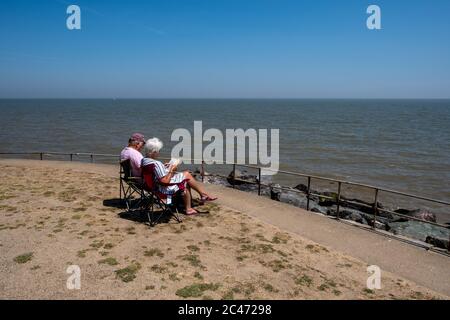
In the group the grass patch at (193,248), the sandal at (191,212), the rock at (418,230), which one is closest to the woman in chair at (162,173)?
the sandal at (191,212)

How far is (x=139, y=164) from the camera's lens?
712 centimetres

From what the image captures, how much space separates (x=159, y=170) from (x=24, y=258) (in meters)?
2.49

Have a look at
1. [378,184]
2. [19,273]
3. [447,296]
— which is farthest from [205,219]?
[378,184]

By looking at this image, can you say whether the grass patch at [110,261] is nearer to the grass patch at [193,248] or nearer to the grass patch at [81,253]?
the grass patch at [81,253]

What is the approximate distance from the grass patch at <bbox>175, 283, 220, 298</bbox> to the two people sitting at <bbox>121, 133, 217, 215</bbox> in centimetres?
243

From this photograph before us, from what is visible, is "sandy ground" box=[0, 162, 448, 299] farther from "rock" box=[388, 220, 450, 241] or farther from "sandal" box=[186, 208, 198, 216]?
"rock" box=[388, 220, 450, 241]

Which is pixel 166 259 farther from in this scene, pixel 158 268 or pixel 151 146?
pixel 151 146

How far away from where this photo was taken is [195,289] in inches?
175

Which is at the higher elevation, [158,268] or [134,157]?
[134,157]

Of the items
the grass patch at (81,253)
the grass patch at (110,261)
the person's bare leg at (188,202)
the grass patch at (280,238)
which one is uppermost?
the person's bare leg at (188,202)

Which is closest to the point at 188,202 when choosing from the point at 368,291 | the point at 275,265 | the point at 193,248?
the point at 193,248

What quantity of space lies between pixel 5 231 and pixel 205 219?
3420 millimetres

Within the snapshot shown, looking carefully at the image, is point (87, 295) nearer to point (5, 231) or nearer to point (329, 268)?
point (5, 231)

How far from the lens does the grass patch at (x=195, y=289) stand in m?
4.33
